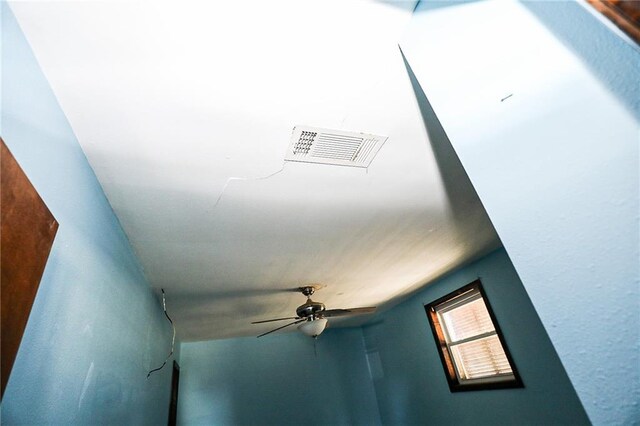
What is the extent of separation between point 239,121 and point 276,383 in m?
5.51

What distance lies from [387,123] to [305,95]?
46 cm

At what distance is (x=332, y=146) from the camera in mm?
1555

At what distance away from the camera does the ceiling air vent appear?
4.81ft

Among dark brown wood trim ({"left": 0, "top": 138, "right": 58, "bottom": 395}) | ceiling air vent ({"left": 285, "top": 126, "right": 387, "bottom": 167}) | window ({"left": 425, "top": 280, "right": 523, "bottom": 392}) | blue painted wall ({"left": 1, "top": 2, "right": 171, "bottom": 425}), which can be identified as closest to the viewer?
→ dark brown wood trim ({"left": 0, "top": 138, "right": 58, "bottom": 395})

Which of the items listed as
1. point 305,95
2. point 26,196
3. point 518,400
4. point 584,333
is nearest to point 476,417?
point 518,400

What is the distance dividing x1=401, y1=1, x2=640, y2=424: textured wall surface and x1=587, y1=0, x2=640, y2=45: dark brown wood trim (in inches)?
2.8

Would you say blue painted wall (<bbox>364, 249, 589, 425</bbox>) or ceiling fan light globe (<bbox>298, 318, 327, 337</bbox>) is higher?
ceiling fan light globe (<bbox>298, 318, 327, 337</bbox>)

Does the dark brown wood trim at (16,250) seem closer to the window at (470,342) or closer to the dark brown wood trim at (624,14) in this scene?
the dark brown wood trim at (624,14)

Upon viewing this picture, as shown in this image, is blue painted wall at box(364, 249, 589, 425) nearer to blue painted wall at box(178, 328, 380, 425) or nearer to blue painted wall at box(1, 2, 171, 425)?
blue painted wall at box(178, 328, 380, 425)

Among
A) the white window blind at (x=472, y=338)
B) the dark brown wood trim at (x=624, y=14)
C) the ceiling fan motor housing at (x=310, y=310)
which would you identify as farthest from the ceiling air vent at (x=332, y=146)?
the white window blind at (x=472, y=338)

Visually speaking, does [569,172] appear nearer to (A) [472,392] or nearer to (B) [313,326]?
(B) [313,326]

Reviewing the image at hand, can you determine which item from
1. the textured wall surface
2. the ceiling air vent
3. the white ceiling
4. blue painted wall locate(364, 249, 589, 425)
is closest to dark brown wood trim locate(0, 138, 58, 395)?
the white ceiling

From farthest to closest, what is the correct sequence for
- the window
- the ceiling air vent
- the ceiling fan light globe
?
the window → the ceiling fan light globe → the ceiling air vent

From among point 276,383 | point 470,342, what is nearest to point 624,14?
point 470,342
